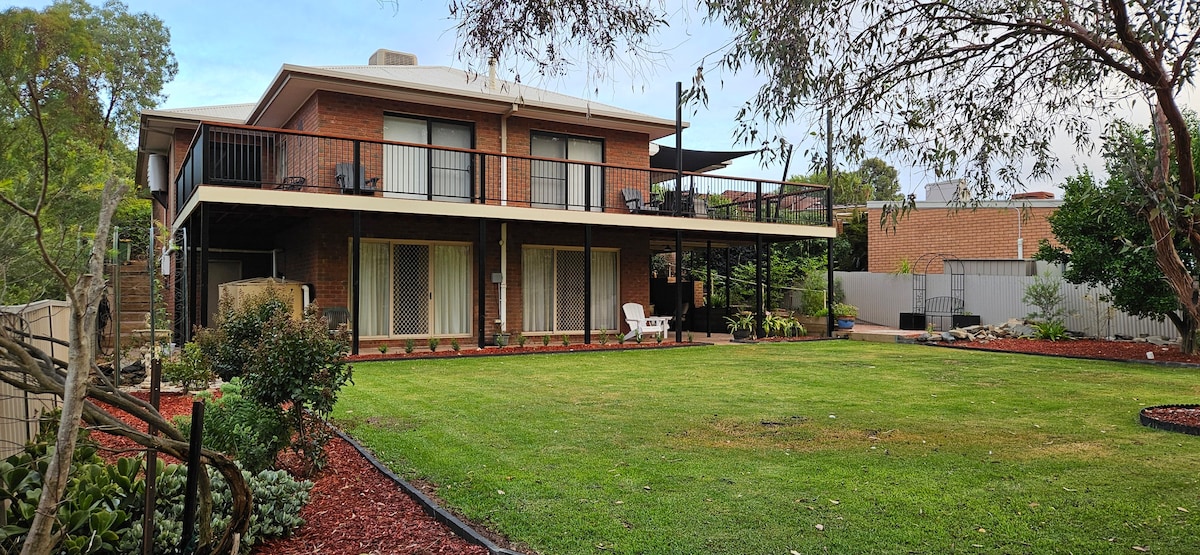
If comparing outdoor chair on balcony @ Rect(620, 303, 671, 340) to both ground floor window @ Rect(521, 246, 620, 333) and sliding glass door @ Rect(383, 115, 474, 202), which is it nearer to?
ground floor window @ Rect(521, 246, 620, 333)

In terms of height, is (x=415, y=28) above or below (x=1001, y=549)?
above

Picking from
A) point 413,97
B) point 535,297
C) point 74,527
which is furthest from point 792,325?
point 74,527

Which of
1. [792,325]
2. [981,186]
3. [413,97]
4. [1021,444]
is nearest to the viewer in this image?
[1021,444]

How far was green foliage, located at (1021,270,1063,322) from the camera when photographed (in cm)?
1694

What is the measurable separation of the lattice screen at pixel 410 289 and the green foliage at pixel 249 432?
1047cm

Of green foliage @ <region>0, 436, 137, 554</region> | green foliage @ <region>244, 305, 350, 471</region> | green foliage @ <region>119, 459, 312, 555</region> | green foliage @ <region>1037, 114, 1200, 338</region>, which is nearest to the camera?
green foliage @ <region>0, 436, 137, 554</region>

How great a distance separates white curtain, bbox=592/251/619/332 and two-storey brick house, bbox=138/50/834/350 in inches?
1.4

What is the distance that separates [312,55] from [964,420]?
50.8ft

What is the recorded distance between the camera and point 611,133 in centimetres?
1777

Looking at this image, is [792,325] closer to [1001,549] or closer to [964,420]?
[964,420]

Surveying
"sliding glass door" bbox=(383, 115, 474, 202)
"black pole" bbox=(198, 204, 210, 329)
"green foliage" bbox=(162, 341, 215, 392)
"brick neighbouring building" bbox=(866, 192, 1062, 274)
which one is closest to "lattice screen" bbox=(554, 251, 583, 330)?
"sliding glass door" bbox=(383, 115, 474, 202)

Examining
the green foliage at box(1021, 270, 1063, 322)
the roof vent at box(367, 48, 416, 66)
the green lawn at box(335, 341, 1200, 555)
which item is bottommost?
the green lawn at box(335, 341, 1200, 555)

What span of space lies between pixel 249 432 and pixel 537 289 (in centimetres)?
1237

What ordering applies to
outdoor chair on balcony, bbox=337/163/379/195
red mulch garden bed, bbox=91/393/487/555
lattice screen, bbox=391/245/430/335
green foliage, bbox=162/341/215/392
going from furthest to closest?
lattice screen, bbox=391/245/430/335, outdoor chair on balcony, bbox=337/163/379/195, green foliage, bbox=162/341/215/392, red mulch garden bed, bbox=91/393/487/555
